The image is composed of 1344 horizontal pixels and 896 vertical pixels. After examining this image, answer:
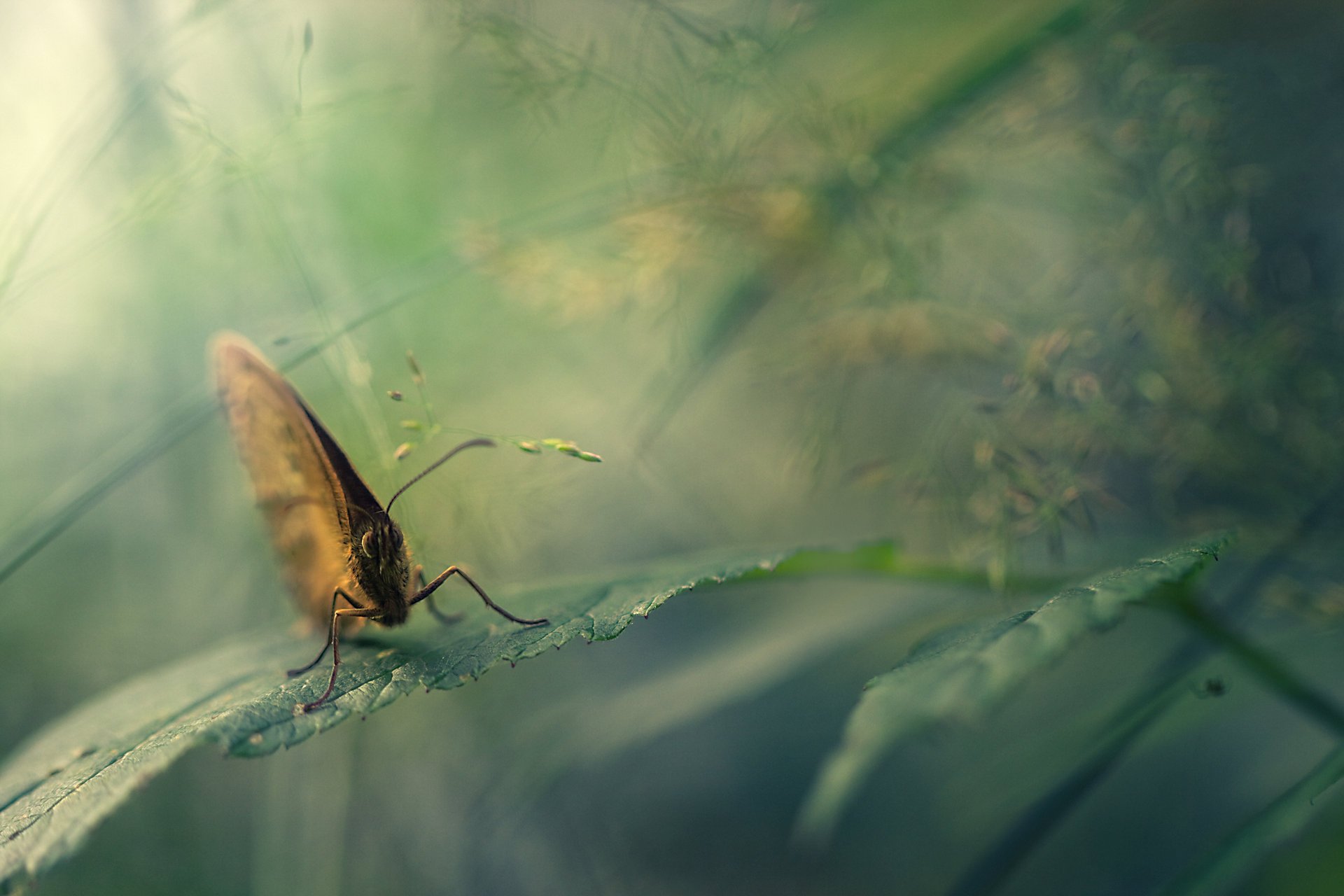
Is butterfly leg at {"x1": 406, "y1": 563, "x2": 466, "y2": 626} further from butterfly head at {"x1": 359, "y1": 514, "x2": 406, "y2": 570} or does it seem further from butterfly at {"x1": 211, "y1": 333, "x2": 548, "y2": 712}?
butterfly head at {"x1": 359, "y1": 514, "x2": 406, "y2": 570}

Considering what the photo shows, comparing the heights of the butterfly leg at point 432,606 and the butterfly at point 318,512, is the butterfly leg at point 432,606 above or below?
below

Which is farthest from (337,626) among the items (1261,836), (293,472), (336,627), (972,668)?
(1261,836)

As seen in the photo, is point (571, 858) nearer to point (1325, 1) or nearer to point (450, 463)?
point (450, 463)

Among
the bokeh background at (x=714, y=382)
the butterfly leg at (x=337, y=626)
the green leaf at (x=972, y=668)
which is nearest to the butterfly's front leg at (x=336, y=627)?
the butterfly leg at (x=337, y=626)

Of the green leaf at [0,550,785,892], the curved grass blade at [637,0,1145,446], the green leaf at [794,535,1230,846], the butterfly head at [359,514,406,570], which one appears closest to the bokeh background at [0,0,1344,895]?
the curved grass blade at [637,0,1145,446]

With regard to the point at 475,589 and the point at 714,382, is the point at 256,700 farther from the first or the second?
the point at 714,382

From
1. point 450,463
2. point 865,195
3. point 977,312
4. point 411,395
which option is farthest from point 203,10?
point 977,312

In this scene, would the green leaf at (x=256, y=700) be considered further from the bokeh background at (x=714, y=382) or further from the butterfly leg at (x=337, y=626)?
the bokeh background at (x=714, y=382)
